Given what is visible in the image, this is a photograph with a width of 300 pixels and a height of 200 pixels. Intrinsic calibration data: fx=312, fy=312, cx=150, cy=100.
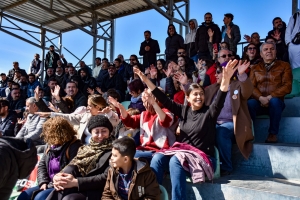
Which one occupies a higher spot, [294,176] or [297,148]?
[297,148]

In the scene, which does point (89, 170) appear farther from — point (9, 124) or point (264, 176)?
point (9, 124)

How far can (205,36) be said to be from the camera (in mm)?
6852

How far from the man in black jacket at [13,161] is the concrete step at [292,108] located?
3.20 metres

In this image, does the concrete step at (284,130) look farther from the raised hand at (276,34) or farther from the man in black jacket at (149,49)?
the man in black jacket at (149,49)

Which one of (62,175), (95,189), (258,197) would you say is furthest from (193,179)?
(62,175)

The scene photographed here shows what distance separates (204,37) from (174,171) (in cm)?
470

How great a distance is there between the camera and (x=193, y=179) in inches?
107

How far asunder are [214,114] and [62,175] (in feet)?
4.85

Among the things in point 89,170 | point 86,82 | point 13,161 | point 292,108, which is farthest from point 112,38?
point 13,161

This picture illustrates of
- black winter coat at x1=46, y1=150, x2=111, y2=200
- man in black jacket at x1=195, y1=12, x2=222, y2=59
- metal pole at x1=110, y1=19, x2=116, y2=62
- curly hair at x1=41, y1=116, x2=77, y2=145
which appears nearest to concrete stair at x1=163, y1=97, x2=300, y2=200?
black winter coat at x1=46, y1=150, x2=111, y2=200

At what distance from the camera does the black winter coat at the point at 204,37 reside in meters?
6.75

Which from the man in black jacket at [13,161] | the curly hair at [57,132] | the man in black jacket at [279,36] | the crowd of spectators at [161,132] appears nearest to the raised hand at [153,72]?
the crowd of spectators at [161,132]

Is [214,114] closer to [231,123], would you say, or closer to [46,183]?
[231,123]

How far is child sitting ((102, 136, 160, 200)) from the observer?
238cm
